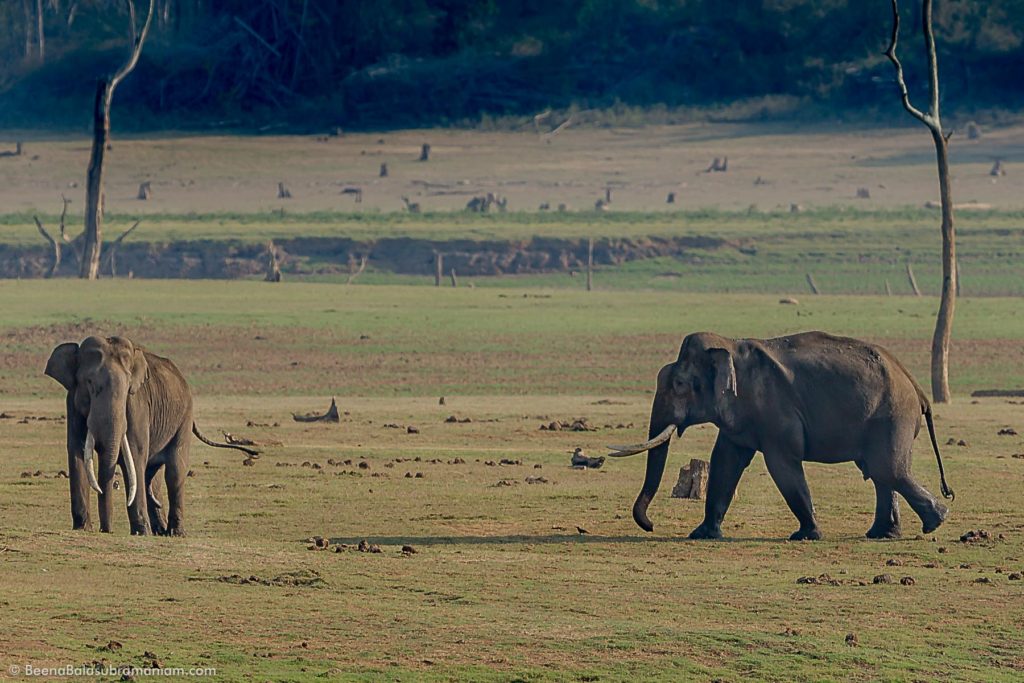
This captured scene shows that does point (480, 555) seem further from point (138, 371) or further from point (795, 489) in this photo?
point (138, 371)

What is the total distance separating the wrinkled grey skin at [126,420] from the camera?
43.0 ft

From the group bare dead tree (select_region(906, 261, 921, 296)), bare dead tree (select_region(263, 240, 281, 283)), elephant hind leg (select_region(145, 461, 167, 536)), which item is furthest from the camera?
bare dead tree (select_region(263, 240, 281, 283))

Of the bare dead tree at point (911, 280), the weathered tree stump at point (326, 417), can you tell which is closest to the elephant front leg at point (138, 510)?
the weathered tree stump at point (326, 417)

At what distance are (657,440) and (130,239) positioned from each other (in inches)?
1393

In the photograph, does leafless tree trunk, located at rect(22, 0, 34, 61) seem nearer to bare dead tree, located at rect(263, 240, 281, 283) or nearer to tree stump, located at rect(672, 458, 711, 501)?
bare dead tree, located at rect(263, 240, 281, 283)

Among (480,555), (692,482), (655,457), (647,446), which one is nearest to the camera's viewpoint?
(480,555)

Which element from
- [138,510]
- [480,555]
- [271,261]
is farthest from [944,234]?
[271,261]

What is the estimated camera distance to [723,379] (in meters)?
14.4

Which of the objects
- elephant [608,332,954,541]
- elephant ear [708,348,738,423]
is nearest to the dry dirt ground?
elephant [608,332,954,541]

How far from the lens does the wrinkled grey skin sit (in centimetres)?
1312

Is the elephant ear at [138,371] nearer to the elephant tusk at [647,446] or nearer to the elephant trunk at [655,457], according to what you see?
the elephant tusk at [647,446]

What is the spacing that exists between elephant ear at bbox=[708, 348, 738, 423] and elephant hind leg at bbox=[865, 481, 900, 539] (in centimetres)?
125

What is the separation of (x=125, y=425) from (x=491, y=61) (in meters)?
57.2

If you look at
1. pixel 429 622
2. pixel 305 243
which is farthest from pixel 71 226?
pixel 429 622
